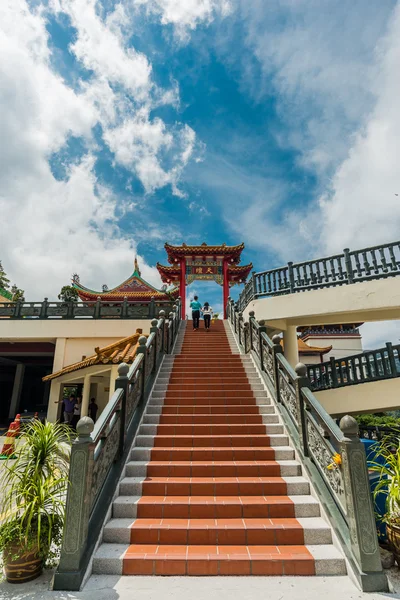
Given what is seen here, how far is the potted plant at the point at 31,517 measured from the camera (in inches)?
108

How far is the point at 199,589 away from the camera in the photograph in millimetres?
2605

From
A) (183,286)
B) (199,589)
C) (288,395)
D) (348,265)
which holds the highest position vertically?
(183,286)

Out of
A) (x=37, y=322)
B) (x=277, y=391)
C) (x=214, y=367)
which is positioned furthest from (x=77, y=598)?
(x=37, y=322)

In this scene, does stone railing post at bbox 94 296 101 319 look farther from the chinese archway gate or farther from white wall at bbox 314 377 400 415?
white wall at bbox 314 377 400 415

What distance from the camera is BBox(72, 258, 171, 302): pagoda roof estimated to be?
20.1 meters

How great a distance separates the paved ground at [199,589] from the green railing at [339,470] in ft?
0.83

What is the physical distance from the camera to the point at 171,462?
424 centimetres

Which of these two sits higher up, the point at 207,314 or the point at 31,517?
the point at 207,314

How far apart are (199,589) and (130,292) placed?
63.6ft

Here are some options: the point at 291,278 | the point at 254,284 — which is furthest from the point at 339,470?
the point at 254,284

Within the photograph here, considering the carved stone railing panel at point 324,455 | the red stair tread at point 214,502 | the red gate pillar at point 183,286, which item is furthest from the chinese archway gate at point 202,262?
the carved stone railing panel at point 324,455

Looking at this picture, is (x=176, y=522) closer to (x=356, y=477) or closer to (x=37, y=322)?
(x=356, y=477)

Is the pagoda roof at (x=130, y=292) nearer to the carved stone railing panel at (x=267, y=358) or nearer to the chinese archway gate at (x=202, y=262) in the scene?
the chinese archway gate at (x=202, y=262)

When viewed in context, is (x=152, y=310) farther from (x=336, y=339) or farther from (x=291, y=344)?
(x=336, y=339)
